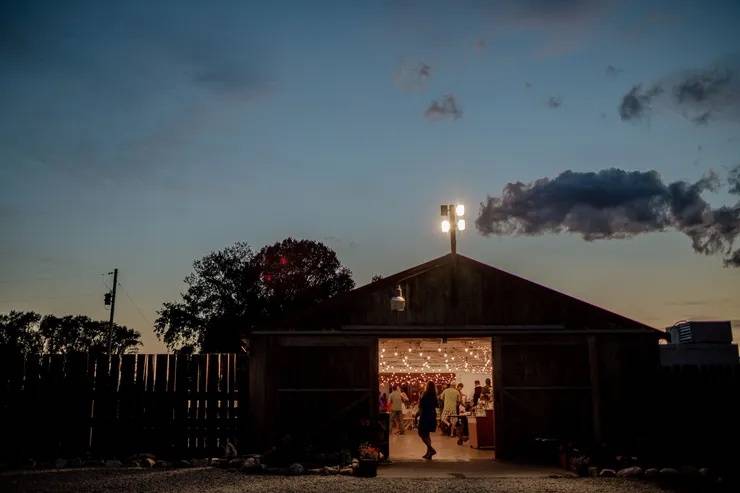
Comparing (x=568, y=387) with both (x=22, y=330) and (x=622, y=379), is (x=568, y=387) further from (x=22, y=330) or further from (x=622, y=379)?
(x=22, y=330)

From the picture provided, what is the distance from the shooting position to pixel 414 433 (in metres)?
24.4

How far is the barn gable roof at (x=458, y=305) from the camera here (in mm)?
15602

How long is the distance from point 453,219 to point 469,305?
83.0 inches

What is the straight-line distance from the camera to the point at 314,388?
15.5m

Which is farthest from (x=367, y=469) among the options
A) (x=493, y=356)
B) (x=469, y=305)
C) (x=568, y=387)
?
(x=568, y=387)

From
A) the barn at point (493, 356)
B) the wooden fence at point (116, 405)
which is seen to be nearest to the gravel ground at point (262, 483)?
the wooden fence at point (116, 405)

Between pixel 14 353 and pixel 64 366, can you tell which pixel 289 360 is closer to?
pixel 64 366

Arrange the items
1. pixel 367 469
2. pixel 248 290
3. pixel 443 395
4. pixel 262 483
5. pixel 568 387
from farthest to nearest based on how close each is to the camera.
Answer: pixel 248 290 → pixel 443 395 → pixel 568 387 → pixel 367 469 → pixel 262 483

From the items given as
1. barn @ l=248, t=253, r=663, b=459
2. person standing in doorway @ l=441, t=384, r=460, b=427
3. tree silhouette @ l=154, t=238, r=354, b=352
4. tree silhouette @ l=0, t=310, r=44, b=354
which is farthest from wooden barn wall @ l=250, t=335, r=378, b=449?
tree silhouette @ l=0, t=310, r=44, b=354

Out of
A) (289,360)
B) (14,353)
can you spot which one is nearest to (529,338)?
(289,360)

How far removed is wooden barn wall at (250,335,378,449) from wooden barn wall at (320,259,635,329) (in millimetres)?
650

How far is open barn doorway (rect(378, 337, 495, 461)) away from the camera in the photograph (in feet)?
59.9

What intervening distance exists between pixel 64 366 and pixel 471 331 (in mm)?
9231

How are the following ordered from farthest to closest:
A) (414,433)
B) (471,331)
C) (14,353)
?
(414,433) < (471,331) < (14,353)
